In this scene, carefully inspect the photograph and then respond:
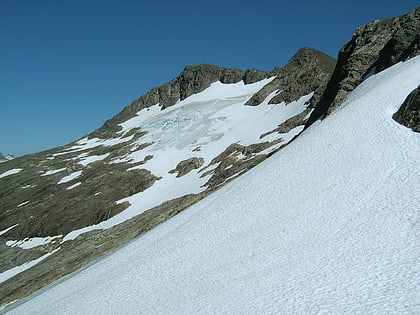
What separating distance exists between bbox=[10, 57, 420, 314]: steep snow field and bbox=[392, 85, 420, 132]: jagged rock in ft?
1.97

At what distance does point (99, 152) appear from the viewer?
104 meters

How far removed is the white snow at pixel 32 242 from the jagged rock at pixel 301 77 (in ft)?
174

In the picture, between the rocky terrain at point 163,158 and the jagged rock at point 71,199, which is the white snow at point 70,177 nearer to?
the rocky terrain at point 163,158

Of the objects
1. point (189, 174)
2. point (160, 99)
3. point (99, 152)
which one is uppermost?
point (160, 99)

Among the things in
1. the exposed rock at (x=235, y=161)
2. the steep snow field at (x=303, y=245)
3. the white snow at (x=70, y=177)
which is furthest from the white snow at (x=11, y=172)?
the steep snow field at (x=303, y=245)

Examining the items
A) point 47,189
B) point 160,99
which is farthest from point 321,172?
point 160,99

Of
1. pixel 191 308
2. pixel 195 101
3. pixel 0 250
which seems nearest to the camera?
pixel 191 308

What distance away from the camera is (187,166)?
67125 mm

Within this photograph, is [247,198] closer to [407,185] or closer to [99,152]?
[407,185]

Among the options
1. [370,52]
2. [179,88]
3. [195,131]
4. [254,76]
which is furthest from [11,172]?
[370,52]

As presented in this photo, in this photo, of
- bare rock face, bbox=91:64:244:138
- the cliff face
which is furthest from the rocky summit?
bare rock face, bbox=91:64:244:138

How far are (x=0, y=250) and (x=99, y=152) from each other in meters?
51.5

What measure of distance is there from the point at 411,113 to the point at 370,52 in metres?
25.6

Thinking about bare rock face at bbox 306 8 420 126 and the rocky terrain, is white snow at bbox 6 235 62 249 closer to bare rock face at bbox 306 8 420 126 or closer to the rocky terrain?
the rocky terrain
